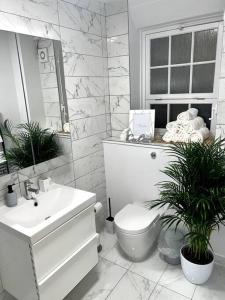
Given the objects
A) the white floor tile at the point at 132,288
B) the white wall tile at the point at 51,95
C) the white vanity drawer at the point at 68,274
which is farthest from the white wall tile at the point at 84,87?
the white floor tile at the point at 132,288

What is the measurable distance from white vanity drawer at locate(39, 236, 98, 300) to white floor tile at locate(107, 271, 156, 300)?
0.30m

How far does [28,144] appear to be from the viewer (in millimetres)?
1738

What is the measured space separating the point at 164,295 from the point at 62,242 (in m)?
0.93

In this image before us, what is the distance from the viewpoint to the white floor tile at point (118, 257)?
80.8 inches

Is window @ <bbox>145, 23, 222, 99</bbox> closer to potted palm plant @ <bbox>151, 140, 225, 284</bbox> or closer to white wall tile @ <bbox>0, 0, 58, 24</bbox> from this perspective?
potted palm plant @ <bbox>151, 140, 225, 284</bbox>

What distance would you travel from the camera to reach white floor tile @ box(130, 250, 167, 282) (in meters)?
1.92

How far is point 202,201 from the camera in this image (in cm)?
144

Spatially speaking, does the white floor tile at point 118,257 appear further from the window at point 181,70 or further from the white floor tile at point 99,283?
the window at point 181,70

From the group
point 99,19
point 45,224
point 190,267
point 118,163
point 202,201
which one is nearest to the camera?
point 45,224

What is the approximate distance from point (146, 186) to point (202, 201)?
2.84ft

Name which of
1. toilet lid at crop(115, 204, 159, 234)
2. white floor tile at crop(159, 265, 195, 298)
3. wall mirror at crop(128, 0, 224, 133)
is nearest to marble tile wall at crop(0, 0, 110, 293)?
wall mirror at crop(128, 0, 224, 133)

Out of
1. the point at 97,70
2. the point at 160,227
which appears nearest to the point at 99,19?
the point at 97,70

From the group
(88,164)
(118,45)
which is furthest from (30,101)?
(118,45)

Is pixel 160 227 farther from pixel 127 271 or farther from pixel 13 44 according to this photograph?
pixel 13 44
